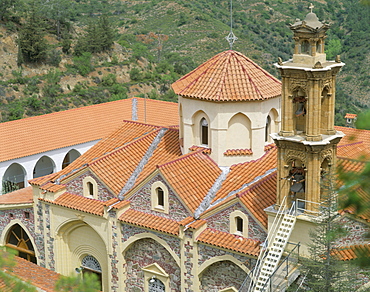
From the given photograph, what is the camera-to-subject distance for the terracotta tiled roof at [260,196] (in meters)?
19.3

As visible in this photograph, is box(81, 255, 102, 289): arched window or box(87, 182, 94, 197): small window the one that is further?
box(81, 255, 102, 289): arched window

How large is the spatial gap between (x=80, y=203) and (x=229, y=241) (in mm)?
6429

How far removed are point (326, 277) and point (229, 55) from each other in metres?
9.29

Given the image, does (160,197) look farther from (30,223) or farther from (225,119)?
(30,223)

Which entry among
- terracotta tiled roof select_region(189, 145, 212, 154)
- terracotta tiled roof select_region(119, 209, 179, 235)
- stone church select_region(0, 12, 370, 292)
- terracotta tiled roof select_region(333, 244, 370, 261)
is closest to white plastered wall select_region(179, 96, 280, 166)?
stone church select_region(0, 12, 370, 292)

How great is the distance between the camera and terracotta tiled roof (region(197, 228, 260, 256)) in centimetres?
1916

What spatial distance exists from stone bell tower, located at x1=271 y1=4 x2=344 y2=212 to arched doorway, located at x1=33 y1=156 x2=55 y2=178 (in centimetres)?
1919

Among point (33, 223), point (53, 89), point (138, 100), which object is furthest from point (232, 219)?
point (53, 89)

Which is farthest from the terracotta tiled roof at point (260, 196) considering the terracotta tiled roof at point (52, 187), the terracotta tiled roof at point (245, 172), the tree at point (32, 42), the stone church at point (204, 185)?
the tree at point (32, 42)

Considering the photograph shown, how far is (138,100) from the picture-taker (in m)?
39.3

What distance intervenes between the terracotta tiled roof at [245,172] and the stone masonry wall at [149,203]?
1.24 metres

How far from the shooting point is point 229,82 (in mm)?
21953

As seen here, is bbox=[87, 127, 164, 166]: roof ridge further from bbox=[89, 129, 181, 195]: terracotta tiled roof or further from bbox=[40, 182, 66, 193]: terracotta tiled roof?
bbox=[40, 182, 66, 193]: terracotta tiled roof

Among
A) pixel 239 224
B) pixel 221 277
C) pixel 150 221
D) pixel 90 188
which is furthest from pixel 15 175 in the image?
pixel 239 224
